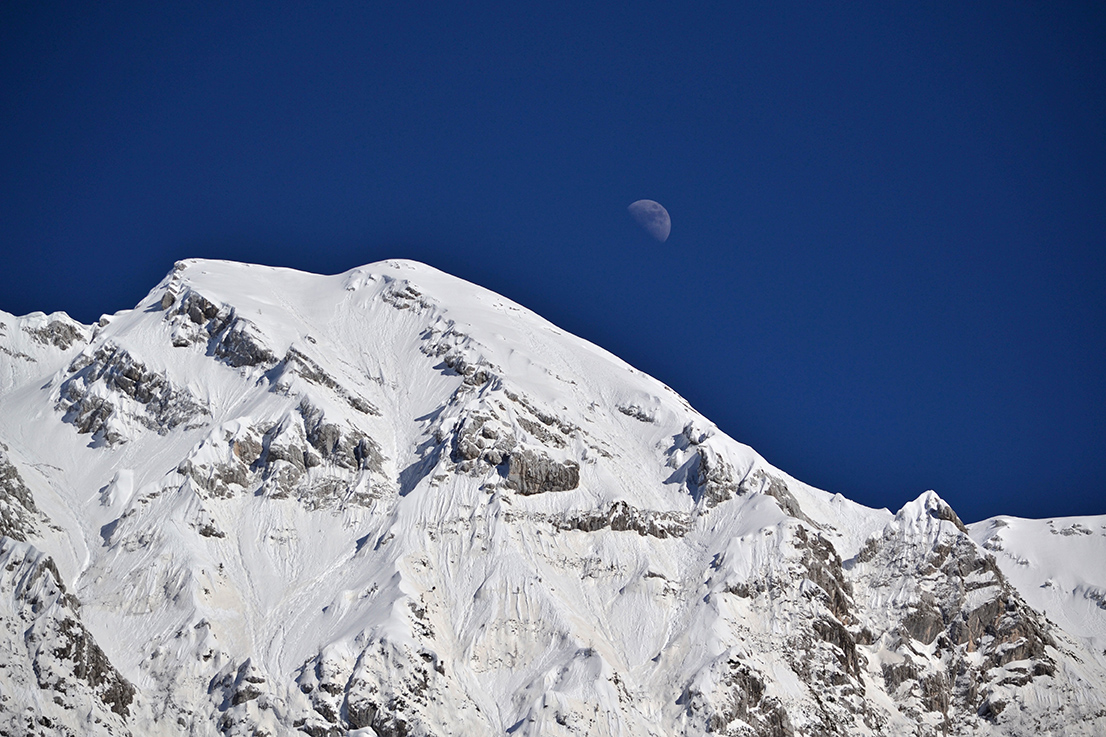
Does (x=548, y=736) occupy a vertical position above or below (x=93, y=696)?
above

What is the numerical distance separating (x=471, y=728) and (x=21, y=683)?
219 ft

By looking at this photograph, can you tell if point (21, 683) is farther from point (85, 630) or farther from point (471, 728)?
point (471, 728)

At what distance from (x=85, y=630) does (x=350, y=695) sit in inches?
1649

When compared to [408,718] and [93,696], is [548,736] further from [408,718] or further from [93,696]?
[93,696]

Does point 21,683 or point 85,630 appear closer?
point 21,683

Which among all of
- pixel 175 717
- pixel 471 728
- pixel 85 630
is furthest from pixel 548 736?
pixel 85 630

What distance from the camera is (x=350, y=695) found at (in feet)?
653

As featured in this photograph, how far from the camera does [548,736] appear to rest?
7840 inches

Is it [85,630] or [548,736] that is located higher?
[548,736]

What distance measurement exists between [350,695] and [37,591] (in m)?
50.7

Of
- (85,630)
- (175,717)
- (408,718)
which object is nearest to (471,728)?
(408,718)

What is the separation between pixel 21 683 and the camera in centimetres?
18338

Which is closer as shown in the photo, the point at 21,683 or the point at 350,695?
the point at 21,683

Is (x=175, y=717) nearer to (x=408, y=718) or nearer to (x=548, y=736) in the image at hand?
(x=408, y=718)
